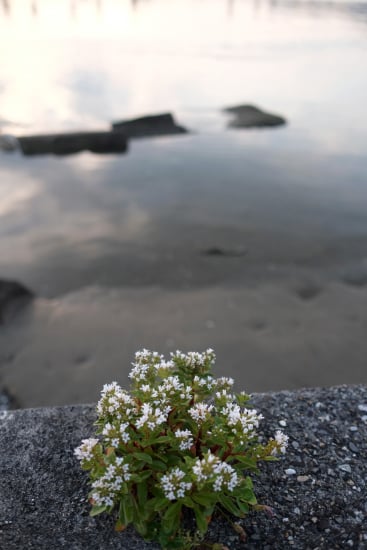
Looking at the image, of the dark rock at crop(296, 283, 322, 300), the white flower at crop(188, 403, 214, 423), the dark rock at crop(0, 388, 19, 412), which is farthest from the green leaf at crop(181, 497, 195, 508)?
the dark rock at crop(296, 283, 322, 300)

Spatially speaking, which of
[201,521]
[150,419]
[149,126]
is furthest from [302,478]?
[149,126]

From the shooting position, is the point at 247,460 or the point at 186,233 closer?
the point at 247,460

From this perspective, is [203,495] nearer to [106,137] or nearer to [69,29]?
[106,137]

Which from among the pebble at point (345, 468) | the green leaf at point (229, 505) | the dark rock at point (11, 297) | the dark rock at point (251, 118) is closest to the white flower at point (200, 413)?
the green leaf at point (229, 505)

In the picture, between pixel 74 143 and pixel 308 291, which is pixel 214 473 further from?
pixel 74 143

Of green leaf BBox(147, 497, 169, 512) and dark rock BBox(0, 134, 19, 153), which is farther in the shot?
dark rock BBox(0, 134, 19, 153)

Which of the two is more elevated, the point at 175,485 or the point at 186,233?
the point at 175,485

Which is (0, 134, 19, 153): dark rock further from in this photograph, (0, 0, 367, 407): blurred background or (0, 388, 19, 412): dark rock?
(0, 388, 19, 412): dark rock
